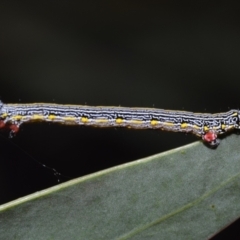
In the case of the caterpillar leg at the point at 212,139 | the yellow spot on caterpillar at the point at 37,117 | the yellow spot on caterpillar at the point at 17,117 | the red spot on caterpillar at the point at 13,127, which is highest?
the yellow spot on caterpillar at the point at 37,117

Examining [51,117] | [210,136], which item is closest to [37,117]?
[51,117]

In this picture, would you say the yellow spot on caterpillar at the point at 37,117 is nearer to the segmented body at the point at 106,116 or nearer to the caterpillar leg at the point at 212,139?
the segmented body at the point at 106,116

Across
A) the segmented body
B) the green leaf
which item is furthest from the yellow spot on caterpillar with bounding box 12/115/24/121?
the green leaf

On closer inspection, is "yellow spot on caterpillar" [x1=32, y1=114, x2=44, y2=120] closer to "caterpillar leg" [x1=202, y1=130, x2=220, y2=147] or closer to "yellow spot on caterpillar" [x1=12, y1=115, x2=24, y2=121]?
"yellow spot on caterpillar" [x1=12, y1=115, x2=24, y2=121]

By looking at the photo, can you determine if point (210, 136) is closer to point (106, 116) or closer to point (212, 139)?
point (212, 139)

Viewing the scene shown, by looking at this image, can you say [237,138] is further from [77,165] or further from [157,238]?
[77,165]

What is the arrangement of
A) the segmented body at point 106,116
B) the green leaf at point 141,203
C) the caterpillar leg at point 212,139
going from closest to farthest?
the green leaf at point 141,203 → the caterpillar leg at point 212,139 → the segmented body at point 106,116

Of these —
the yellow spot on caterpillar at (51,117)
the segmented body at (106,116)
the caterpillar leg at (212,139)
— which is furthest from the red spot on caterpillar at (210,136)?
the yellow spot on caterpillar at (51,117)
